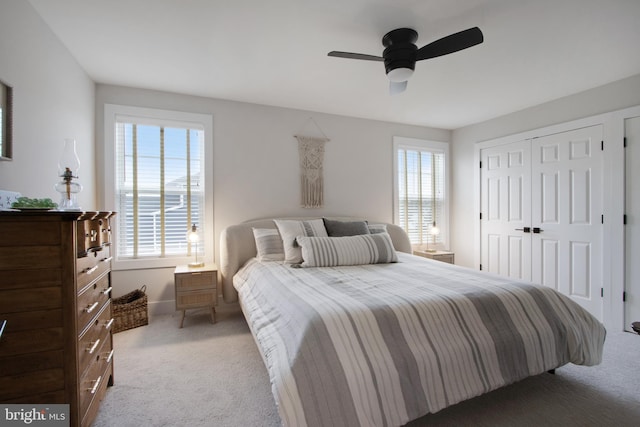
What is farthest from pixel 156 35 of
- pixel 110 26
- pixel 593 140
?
pixel 593 140

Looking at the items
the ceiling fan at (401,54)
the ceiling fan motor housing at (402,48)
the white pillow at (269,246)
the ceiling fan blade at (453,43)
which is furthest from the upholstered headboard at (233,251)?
the ceiling fan blade at (453,43)

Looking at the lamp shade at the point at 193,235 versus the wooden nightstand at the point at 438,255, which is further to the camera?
the wooden nightstand at the point at 438,255

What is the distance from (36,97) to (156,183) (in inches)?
53.5

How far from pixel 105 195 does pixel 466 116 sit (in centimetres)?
464

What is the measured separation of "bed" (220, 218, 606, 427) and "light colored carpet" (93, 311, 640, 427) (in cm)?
24

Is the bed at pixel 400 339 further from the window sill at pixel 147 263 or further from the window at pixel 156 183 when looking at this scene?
the window at pixel 156 183

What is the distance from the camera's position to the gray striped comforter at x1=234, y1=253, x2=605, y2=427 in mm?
1229

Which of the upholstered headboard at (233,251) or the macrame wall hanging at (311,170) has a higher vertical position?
the macrame wall hanging at (311,170)

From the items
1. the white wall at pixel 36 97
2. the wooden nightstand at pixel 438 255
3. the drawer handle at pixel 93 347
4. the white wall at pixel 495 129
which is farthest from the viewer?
the wooden nightstand at pixel 438 255

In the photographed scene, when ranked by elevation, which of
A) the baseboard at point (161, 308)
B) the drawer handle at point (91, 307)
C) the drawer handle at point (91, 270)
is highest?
the drawer handle at point (91, 270)

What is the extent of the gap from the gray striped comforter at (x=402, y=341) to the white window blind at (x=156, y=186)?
1.71 metres

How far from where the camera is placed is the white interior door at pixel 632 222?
2.81m

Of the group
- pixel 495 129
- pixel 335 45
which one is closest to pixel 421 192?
pixel 495 129

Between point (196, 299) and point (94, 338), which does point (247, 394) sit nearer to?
point (94, 338)
